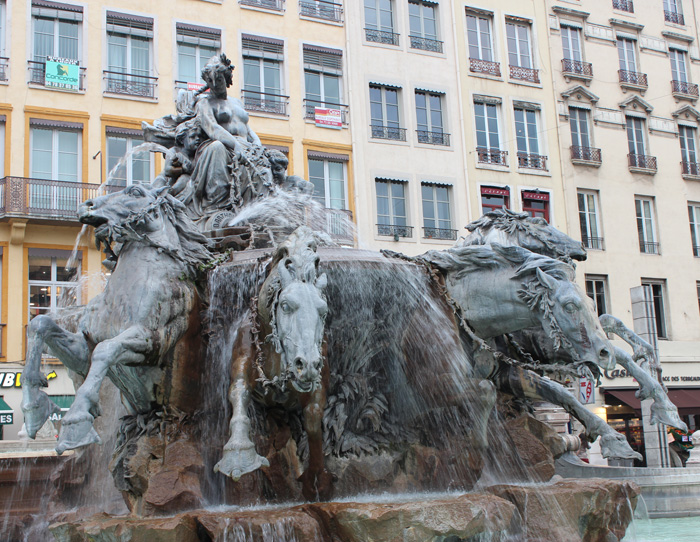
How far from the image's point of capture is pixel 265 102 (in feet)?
89.8

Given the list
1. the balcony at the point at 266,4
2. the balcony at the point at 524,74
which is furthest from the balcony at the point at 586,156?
the balcony at the point at 266,4

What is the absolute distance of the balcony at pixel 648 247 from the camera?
32969mm

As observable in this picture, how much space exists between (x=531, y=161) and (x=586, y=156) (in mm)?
2610

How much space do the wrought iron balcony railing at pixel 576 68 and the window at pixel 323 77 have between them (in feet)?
32.3

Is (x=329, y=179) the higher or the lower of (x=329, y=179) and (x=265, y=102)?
the lower

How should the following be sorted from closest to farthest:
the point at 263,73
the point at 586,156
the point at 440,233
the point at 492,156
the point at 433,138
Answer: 1. the point at 263,73
2. the point at 440,233
3. the point at 433,138
4. the point at 492,156
5. the point at 586,156

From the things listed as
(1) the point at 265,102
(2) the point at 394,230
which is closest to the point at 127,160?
(1) the point at 265,102

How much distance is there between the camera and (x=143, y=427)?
6762mm

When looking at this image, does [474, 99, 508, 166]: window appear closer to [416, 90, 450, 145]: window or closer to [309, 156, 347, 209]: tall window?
[416, 90, 450, 145]: window

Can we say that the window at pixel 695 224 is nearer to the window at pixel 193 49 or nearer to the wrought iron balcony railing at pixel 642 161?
the wrought iron balcony railing at pixel 642 161

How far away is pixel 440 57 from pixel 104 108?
41.1 ft

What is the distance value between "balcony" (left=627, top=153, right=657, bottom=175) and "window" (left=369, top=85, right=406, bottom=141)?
10.3 meters

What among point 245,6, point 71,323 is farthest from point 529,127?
point 71,323

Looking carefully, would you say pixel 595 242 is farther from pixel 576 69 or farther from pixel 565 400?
pixel 565 400
